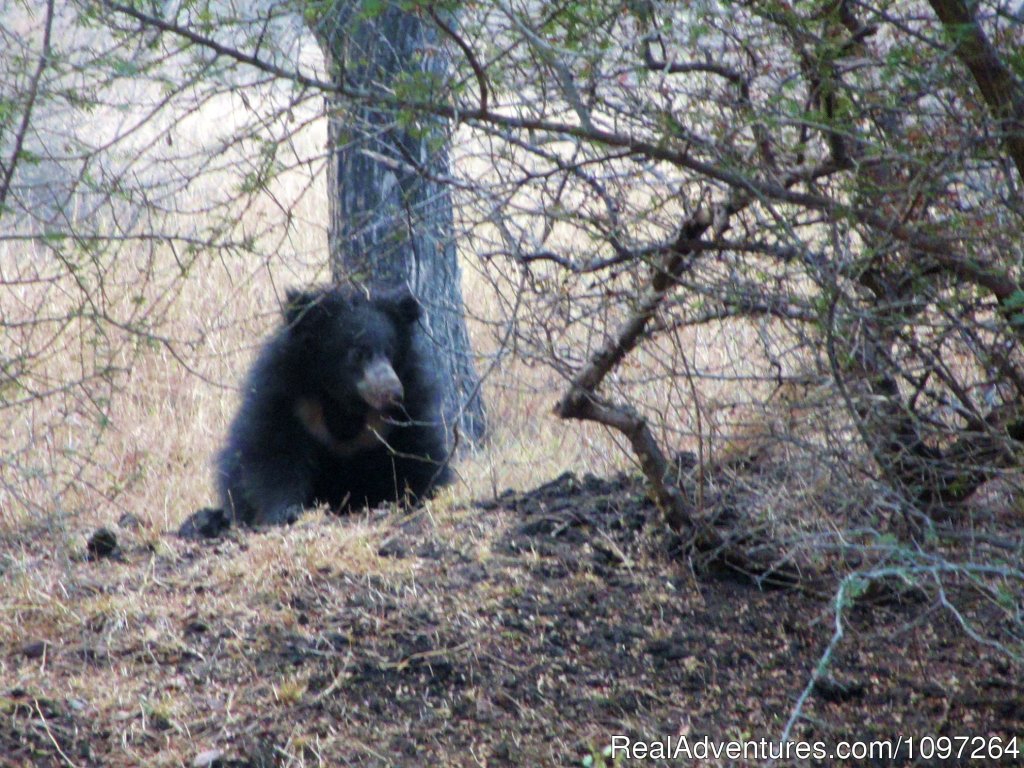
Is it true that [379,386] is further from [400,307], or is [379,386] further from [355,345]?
[400,307]

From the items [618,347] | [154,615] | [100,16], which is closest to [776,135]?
[618,347]

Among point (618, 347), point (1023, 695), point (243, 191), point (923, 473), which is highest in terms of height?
point (243, 191)

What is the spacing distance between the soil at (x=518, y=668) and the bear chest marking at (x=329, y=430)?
1904 millimetres

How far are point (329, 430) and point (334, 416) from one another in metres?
0.08

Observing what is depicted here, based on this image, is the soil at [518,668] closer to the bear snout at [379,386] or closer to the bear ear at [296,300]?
the bear ear at [296,300]

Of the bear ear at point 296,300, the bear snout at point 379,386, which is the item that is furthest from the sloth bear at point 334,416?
the bear ear at point 296,300

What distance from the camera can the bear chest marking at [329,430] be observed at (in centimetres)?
612

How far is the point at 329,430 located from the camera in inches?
244

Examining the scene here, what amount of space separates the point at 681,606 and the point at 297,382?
2.86 m

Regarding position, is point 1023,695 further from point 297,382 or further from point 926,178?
point 297,382

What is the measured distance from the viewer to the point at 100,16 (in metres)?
3.29

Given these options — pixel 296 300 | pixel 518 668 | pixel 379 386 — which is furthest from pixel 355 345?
pixel 518 668

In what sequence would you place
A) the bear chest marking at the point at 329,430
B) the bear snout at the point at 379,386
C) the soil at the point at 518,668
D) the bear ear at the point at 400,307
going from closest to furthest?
the soil at the point at 518,668 → the bear snout at the point at 379,386 → the bear ear at the point at 400,307 → the bear chest marking at the point at 329,430

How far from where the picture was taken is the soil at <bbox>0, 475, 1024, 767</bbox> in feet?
10.2
